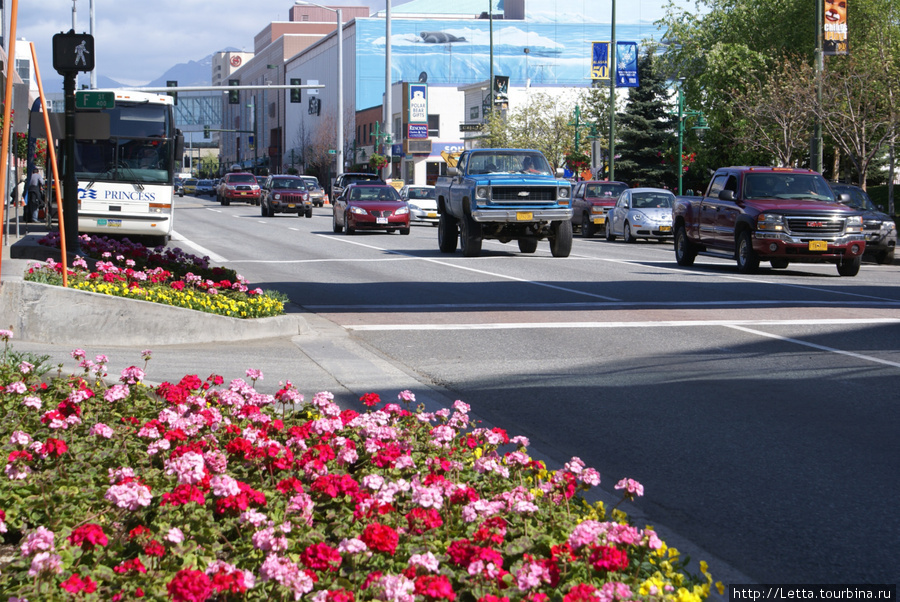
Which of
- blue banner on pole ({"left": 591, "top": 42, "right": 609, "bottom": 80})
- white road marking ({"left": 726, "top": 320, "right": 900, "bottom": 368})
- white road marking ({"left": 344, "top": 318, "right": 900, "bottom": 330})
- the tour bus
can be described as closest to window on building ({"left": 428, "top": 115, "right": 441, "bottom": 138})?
blue banner on pole ({"left": 591, "top": 42, "right": 609, "bottom": 80})

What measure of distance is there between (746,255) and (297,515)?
17.8 metres

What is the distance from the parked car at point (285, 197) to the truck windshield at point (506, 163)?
83.6ft

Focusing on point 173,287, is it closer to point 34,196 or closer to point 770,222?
point 770,222

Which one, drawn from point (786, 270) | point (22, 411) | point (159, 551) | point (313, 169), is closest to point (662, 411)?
point (22, 411)

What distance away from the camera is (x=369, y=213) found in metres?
34.9

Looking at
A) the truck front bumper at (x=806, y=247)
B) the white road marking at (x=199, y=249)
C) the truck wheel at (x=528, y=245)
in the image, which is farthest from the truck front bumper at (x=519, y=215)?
the white road marking at (x=199, y=249)

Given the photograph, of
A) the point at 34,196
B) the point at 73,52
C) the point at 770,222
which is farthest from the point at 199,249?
the point at 770,222

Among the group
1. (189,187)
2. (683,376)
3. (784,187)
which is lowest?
(683,376)

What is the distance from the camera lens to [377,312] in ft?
45.9

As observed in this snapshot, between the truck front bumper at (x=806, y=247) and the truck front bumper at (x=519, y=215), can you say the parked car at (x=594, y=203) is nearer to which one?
the truck front bumper at (x=519, y=215)

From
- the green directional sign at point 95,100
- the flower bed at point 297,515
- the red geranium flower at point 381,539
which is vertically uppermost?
the green directional sign at point 95,100

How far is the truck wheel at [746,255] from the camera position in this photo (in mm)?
20562

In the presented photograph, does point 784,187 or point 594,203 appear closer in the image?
point 784,187

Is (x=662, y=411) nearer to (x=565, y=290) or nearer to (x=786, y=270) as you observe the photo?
(x=565, y=290)
